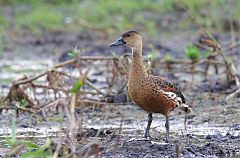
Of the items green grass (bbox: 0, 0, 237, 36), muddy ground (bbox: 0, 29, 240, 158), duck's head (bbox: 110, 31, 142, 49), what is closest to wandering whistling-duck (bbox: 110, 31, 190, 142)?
duck's head (bbox: 110, 31, 142, 49)

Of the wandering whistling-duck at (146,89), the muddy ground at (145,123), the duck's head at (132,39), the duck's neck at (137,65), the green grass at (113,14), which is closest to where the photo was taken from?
the muddy ground at (145,123)

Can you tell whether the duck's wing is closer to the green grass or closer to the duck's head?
the duck's head

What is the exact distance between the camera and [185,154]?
274 inches

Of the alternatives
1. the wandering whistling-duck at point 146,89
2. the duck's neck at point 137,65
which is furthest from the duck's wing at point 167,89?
the duck's neck at point 137,65

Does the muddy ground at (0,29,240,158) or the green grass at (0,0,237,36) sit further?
the green grass at (0,0,237,36)

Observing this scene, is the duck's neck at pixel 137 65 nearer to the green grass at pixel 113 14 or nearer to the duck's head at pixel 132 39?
the duck's head at pixel 132 39

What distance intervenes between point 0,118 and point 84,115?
3.27 ft

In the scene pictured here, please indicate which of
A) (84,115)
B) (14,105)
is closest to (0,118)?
(14,105)

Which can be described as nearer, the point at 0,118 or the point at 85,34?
the point at 0,118

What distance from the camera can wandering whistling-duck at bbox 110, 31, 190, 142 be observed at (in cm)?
734

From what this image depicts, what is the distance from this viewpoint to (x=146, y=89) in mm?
7348

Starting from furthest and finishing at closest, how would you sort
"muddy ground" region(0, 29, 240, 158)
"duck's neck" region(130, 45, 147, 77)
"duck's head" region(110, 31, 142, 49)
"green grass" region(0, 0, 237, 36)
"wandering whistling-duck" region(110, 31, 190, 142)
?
"green grass" region(0, 0, 237, 36)
"duck's head" region(110, 31, 142, 49)
"duck's neck" region(130, 45, 147, 77)
"wandering whistling-duck" region(110, 31, 190, 142)
"muddy ground" region(0, 29, 240, 158)

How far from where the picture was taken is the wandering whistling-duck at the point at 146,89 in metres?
7.34

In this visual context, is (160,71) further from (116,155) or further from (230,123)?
(116,155)
